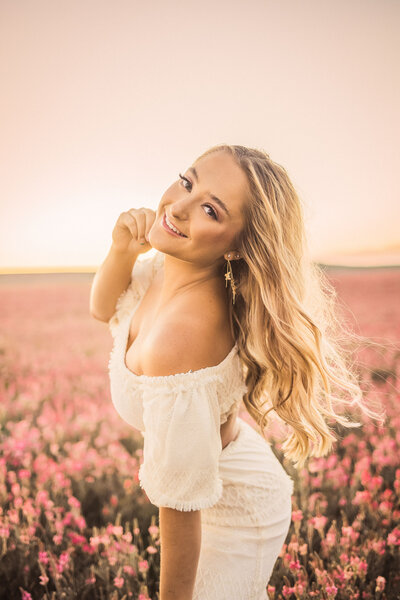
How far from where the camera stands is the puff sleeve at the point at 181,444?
1.69 metres

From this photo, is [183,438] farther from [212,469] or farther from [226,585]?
[226,585]

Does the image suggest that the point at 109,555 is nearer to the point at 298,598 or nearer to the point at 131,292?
the point at 298,598

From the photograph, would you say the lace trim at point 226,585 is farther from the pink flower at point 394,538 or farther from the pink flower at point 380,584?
the pink flower at point 394,538

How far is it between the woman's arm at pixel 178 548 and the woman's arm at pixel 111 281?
1.30 m

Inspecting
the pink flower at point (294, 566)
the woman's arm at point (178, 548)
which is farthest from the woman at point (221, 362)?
the pink flower at point (294, 566)

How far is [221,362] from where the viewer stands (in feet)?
6.12

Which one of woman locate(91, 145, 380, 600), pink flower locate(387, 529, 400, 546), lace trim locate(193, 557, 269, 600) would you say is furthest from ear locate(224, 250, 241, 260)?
pink flower locate(387, 529, 400, 546)

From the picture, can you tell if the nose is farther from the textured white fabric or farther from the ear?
the textured white fabric

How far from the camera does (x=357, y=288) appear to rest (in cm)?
1430

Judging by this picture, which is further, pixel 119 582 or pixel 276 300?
pixel 119 582

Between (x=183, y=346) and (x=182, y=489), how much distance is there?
54 centimetres

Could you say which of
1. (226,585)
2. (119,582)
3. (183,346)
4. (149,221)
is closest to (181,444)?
(183,346)

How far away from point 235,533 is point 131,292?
1396 mm

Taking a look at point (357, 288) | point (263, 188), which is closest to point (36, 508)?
point (263, 188)
